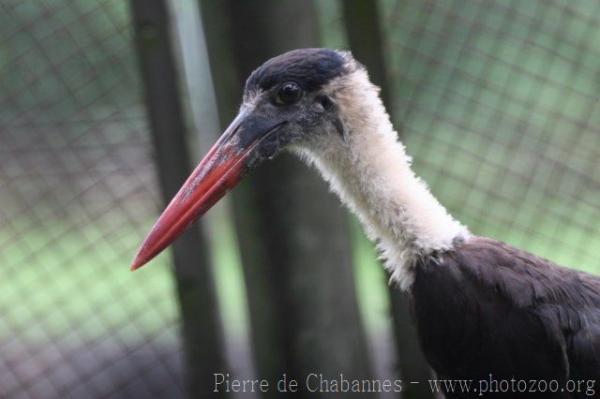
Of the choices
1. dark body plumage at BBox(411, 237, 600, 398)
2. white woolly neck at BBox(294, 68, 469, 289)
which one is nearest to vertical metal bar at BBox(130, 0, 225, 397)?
white woolly neck at BBox(294, 68, 469, 289)

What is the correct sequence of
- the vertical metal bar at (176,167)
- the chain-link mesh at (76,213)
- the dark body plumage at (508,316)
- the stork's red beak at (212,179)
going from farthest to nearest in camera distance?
the chain-link mesh at (76,213)
the vertical metal bar at (176,167)
the stork's red beak at (212,179)
the dark body plumage at (508,316)

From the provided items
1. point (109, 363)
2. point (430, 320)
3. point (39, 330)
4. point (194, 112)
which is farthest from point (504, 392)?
point (39, 330)

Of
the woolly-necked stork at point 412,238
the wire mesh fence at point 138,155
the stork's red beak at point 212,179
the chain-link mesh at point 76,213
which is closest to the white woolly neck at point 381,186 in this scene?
the woolly-necked stork at point 412,238

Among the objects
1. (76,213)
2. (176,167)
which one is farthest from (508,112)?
(76,213)

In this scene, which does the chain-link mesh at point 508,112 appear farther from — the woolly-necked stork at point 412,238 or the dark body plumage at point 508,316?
the dark body plumage at point 508,316

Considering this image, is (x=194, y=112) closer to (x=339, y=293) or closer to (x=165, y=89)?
(x=165, y=89)

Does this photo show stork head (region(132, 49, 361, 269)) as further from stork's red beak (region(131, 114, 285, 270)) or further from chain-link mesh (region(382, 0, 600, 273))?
chain-link mesh (region(382, 0, 600, 273))

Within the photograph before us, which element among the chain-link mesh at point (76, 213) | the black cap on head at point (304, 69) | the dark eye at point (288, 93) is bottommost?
the chain-link mesh at point (76, 213)

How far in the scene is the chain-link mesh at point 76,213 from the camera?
3.52 m

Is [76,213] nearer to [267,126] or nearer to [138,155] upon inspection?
[138,155]

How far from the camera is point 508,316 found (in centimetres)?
264

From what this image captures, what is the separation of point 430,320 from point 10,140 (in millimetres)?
1567

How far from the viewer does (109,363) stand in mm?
3828

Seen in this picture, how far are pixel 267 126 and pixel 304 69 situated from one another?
0.17 metres
